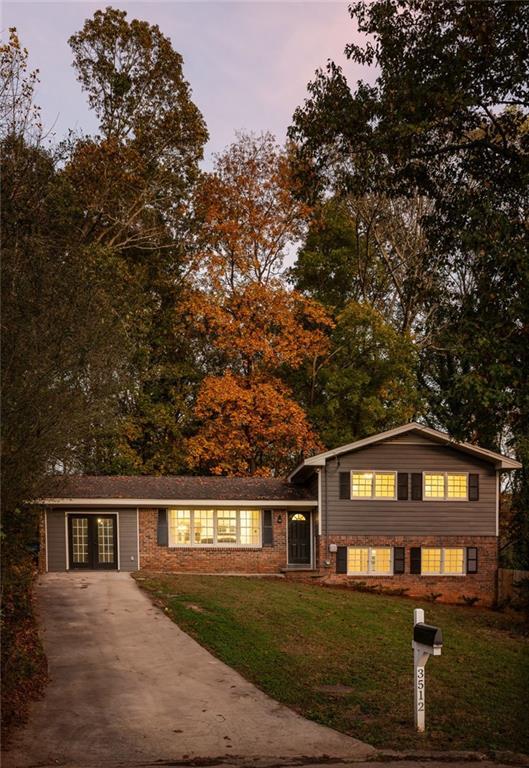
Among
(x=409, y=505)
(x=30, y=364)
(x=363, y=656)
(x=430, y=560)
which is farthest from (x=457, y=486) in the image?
(x=30, y=364)

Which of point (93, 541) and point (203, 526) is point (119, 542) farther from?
point (203, 526)

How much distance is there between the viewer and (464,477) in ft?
82.1

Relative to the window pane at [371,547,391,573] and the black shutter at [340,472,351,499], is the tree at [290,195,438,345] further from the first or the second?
the window pane at [371,547,391,573]

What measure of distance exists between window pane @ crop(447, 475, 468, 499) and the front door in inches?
484

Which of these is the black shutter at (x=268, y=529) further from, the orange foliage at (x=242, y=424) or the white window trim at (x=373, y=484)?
the orange foliage at (x=242, y=424)

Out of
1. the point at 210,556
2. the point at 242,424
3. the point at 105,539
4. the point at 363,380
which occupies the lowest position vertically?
the point at 210,556

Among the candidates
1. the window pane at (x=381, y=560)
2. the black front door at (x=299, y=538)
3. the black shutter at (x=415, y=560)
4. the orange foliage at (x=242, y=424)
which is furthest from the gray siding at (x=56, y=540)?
the black shutter at (x=415, y=560)

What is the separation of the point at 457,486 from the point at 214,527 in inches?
360

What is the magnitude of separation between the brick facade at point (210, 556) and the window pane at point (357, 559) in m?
2.36

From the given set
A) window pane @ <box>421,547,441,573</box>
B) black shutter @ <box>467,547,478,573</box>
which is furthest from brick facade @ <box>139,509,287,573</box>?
black shutter @ <box>467,547,478,573</box>

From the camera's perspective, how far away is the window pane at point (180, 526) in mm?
24266

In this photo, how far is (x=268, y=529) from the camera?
→ 24.7 meters

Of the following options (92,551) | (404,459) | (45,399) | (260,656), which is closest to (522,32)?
(45,399)

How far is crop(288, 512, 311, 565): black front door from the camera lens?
2480 cm
